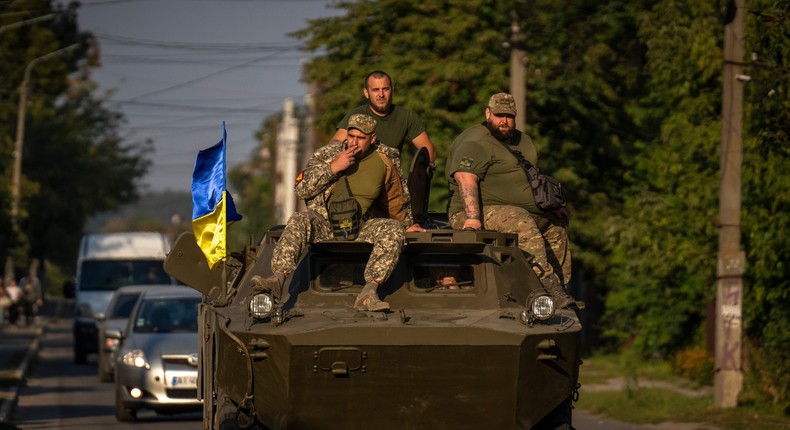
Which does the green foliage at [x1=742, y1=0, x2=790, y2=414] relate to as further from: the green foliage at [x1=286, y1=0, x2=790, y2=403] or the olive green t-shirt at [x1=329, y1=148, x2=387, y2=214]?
the olive green t-shirt at [x1=329, y1=148, x2=387, y2=214]

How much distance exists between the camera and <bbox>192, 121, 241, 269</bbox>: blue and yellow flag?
12.4 m

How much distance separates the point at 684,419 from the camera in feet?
60.3

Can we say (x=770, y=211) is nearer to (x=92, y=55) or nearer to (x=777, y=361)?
(x=777, y=361)

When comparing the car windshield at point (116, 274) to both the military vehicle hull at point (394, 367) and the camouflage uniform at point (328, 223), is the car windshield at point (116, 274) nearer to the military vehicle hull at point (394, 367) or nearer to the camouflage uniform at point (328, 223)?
the camouflage uniform at point (328, 223)

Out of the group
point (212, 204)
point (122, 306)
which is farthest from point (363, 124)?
point (122, 306)

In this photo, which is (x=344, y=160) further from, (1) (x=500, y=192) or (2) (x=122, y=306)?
(2) (x=122, y=306)

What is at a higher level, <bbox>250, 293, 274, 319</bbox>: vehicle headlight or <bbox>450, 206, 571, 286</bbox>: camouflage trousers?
<bbox>450, 206, 571, 286</bbox>: camouflage trousers

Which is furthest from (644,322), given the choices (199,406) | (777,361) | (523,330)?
(523,330)

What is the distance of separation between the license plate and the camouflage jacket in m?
7.11

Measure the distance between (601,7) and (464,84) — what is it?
3.04 meters

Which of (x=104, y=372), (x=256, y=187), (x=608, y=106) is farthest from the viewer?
(x=256, y=187)

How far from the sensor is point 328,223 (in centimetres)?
1072

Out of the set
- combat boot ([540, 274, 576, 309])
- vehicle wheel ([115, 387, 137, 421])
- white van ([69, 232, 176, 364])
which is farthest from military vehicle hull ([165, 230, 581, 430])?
white van ([69, 232, 176, 364])

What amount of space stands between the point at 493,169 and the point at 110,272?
20.3 meters
